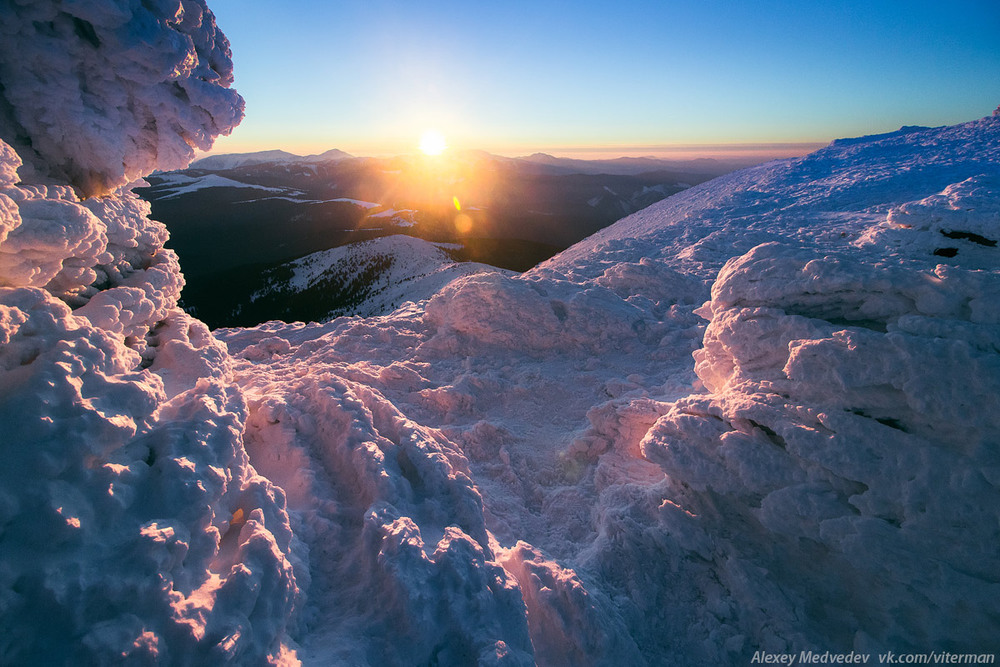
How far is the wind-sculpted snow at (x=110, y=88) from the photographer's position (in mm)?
4586

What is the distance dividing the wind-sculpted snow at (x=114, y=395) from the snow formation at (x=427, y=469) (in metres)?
0.02

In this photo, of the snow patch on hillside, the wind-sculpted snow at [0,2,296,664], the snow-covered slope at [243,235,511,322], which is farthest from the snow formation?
the snow patch on hillside

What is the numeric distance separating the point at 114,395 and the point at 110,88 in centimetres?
410

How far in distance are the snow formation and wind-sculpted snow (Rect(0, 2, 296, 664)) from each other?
2 cm

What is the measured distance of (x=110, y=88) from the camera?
5203 millimetres

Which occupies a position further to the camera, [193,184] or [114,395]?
[193,184]

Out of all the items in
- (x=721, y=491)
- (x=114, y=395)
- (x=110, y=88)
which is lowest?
(x=721, y=491)

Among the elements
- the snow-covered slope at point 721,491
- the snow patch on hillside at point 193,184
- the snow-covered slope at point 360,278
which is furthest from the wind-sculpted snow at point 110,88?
the snow patch on hillside at point 193,184

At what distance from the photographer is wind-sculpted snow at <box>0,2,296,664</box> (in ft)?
8.46

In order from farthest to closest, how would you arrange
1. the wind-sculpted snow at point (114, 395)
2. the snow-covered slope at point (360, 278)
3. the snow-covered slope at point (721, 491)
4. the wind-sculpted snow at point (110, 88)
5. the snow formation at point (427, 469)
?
the snow-covered slope at point (360, 278), the wind-sculpted snow at point (110, 88), the snow-covered slope at point (721, 491), the snow formation at point (427, 469), the wind-sculpted snow at point (114, 395)

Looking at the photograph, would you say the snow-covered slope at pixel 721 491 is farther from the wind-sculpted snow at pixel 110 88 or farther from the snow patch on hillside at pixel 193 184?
the snow patch on hillside at pixel 193 184

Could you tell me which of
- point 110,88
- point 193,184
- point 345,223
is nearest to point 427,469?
point 110,88

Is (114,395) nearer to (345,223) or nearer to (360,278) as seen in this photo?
(360,278)

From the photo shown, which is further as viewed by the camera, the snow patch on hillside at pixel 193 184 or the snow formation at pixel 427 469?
the snow patch on hillside at pixel 193 184
